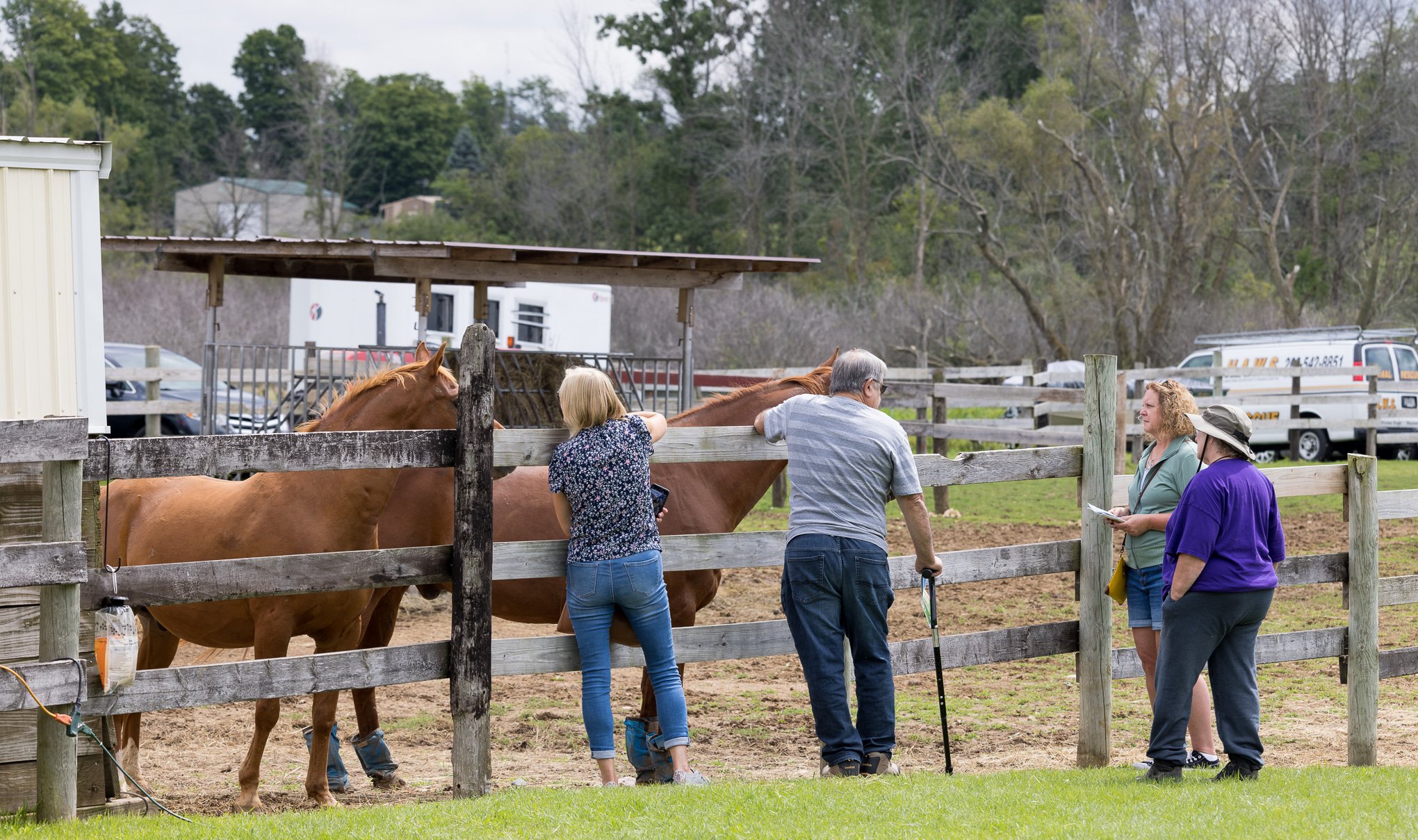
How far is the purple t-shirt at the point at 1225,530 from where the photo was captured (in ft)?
15.6

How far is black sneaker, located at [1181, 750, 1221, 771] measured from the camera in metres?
5.40

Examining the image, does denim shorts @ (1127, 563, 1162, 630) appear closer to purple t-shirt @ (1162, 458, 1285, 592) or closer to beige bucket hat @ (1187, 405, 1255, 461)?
purple t-shirt @ (1162, 458, 1285, 592)

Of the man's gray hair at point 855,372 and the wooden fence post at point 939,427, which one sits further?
the wooden fence post at point 939,427

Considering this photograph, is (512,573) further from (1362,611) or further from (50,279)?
(1362,611)

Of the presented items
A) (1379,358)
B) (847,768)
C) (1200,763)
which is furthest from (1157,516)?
(1379,358)

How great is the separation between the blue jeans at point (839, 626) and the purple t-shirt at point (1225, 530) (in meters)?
1.17

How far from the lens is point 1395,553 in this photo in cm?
1216

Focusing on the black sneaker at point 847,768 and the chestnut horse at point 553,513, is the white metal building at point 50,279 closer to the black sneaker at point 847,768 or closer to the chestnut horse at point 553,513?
the chestnut horse at point 553,513

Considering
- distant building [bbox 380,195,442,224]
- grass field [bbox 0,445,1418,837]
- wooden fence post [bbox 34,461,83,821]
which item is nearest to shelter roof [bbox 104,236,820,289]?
grass field [bbox 0,445,1418,837]

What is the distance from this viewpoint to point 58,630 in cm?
392

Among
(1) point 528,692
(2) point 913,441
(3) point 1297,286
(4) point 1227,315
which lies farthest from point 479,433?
(3) point 1297,286

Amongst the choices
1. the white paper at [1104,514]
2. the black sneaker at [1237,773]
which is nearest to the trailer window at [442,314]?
the white paper at [1104,514]

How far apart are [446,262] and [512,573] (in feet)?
23.9

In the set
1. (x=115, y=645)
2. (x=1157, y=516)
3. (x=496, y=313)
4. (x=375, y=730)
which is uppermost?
(x=496, y=313)
